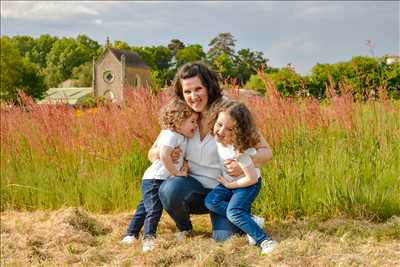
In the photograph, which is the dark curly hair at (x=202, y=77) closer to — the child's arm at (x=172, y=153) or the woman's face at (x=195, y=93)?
the woman's face at (x=195, y=93)

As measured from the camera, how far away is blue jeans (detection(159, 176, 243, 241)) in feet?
10.0

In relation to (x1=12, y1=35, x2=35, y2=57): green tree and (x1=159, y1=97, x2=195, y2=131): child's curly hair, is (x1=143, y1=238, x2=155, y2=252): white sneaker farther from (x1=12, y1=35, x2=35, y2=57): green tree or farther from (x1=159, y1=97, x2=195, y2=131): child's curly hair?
(x1=12, y1=35, x2=35, y2=57): green tree

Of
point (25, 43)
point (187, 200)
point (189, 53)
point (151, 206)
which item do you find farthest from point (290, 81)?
point (25, 43)

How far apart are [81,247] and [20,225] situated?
0.93m

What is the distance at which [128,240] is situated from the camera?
3248 millimetres

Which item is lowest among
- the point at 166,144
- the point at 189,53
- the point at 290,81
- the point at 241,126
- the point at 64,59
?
the point at 166,144

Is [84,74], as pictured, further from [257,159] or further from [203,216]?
[257,159]

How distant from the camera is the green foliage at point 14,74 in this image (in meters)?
32.1

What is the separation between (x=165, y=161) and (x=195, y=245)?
1.78 feet

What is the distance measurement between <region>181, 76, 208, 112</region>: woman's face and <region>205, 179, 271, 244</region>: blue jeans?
20.8 inches

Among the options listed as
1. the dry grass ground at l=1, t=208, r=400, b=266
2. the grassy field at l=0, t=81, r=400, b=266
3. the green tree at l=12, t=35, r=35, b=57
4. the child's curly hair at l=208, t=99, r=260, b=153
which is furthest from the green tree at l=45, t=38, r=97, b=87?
the child's curly hair at l=208, t=99, r=260, b=153

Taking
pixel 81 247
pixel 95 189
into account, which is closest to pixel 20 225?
pixel 95 189

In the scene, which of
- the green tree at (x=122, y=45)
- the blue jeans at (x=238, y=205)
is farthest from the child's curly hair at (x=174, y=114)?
the green tree at (x=122, y=45)

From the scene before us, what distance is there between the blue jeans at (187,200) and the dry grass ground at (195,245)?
10cm
